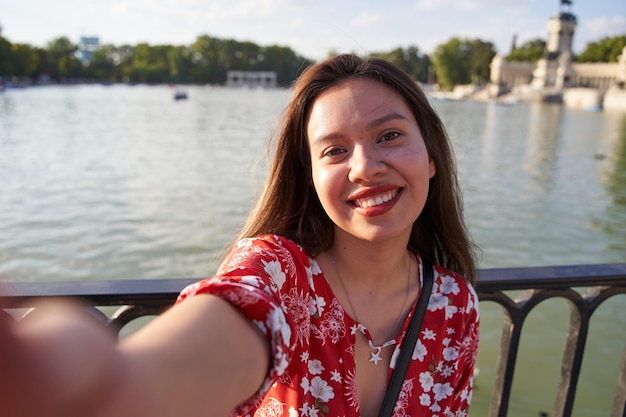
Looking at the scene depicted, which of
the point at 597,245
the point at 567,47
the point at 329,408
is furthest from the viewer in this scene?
the point at 567,47

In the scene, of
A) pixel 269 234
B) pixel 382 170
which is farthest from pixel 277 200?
pixel 382 170

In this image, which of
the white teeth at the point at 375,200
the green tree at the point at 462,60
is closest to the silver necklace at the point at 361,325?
the white teeth at the point at 375,200

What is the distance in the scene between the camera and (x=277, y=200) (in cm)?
155

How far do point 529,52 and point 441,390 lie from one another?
93.2m

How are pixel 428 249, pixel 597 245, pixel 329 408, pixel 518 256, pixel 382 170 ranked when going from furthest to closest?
pixel 597 245 < pixel 518 256 < pixel 428 249 < pixel 382 170 < pixel 329 408

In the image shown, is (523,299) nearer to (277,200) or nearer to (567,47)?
(277,200)

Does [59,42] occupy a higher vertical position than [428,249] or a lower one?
higher

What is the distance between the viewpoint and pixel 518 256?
9.25m

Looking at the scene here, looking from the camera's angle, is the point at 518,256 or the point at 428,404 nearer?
the point at 428,404

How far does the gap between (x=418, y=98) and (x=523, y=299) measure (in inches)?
28.9

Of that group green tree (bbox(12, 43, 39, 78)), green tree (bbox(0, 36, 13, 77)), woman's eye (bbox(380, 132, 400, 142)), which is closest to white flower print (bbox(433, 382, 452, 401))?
woman's eye (bbox(380, 132, 400, 142))

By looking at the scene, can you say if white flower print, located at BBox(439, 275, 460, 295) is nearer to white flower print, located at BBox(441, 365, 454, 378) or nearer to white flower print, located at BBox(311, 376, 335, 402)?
white flower print, located at BBox(441, 365, 454, 378)

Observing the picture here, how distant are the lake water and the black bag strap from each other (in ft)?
2.16

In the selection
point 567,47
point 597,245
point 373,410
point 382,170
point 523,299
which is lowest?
point 597,245
